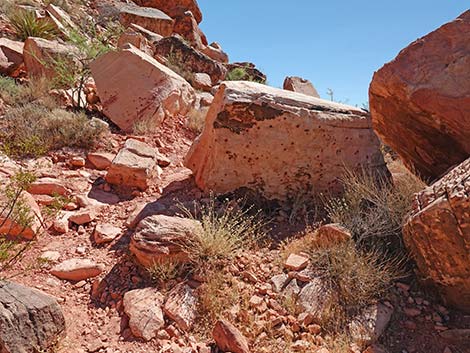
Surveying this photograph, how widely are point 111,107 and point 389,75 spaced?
13.5ft

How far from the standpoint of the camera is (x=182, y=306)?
2461 millimetres

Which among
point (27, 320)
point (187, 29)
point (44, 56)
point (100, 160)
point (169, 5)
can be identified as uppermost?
point (169, 5)

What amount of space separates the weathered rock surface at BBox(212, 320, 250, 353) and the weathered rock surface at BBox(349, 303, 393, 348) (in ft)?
2.40

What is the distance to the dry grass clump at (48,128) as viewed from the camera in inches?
177

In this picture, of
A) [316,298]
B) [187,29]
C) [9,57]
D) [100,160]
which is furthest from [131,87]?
[187,29]

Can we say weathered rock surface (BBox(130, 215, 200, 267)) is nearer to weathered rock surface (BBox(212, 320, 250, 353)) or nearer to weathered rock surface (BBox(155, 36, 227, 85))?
weathered rock surface (BBox(212, 320, 250, 353))

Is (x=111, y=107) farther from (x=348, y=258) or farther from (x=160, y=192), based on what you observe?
(x=348, y=258)

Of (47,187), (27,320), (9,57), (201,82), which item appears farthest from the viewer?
(201,82)

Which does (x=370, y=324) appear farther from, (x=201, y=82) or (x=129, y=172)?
(x=201, y=82)

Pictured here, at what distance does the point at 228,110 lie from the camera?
3604 millimetres

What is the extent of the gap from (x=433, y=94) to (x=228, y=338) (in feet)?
7.88

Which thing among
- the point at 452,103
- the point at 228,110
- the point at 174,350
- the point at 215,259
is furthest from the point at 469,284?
the point at 228,110

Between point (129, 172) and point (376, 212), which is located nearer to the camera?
point (376, 212)

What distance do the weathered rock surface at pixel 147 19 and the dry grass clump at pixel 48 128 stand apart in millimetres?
8494
